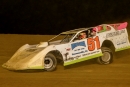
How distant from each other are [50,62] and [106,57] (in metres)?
1.96

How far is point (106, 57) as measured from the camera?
10656mm

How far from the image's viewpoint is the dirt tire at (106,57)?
10.5 metres

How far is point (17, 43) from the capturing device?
15758 millimetres

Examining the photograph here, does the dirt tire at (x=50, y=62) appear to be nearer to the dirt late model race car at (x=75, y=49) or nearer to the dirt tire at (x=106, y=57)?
the dirt late model race car at (x=75, y=49)

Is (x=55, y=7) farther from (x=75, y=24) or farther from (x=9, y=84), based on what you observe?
(x=9, y=84)

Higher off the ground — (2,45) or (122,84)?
(2,45)

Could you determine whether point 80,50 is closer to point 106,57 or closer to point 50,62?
point 50,62

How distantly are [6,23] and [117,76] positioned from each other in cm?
1626

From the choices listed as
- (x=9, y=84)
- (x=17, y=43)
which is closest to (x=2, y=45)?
(x=17, y=43)

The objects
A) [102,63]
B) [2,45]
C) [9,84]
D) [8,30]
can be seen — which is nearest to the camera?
[9,84]

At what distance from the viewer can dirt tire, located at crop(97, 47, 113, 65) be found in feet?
34.3

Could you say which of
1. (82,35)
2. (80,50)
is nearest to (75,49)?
(80,50)

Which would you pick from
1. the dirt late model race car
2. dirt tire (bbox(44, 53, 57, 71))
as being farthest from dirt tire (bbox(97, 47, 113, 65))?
dirt tire (bbox(44, 53, 57, 71))

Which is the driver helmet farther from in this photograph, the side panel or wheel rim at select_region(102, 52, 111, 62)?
wheel rim at select_region(102, 52, 111, 62)
